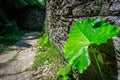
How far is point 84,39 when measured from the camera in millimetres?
1431

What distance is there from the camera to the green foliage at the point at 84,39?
130 centimetres

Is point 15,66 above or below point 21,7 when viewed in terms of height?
below

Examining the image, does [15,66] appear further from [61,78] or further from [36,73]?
[61,78]

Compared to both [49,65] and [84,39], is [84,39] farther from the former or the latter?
[49,65]

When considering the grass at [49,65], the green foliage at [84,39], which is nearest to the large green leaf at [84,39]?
the green foliage at [84,39]

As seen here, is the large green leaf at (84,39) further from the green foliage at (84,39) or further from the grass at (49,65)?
the grass at (49,65)

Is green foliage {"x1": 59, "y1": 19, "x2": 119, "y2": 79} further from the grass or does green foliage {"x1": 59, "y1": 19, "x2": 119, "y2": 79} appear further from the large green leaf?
the grass

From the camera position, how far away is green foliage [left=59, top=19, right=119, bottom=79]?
1.30 meters

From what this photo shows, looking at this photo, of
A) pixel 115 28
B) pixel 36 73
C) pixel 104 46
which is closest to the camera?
pixel 115 28

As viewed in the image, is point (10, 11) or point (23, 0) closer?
point (10, 11)

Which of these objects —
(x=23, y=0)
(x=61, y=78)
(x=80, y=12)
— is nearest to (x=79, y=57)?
(x=80, y=12)

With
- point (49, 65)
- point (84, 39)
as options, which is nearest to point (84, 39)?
point (84, 39)

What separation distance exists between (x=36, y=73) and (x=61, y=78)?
2.66 feet

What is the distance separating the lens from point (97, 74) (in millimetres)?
1847
